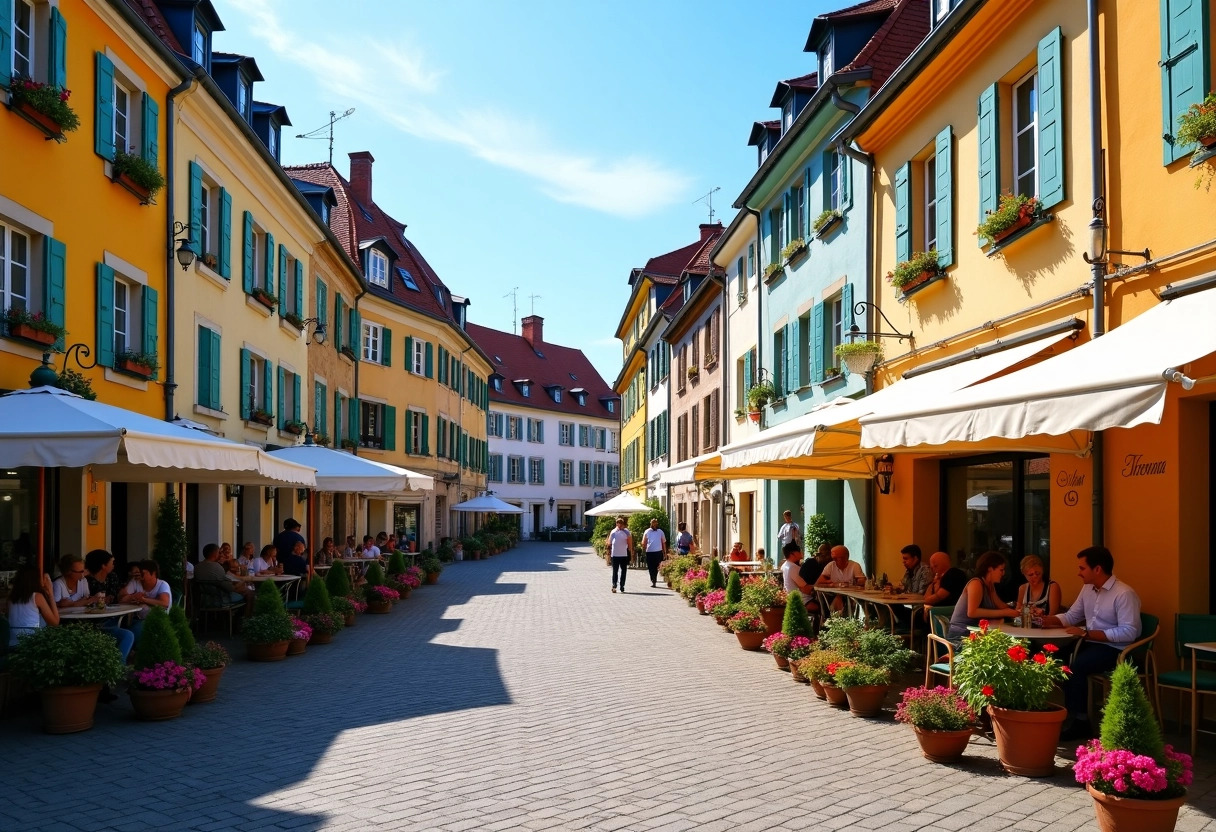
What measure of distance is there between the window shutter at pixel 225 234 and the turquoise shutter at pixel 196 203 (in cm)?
94

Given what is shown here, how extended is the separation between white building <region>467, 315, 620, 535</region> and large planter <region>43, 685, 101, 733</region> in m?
54.1

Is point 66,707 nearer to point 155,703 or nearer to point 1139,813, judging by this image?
point 155,703

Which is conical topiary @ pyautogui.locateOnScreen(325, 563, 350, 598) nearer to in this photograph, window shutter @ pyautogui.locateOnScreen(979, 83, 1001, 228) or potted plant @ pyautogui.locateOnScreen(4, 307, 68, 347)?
potted plant @ pyautogui.locateOnScreen(4, 307, 68, 347)

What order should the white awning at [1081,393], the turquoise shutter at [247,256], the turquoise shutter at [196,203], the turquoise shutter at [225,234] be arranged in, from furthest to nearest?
the turquoise shutter at [247,256]
the turquoise shutter at [225,234]
the turquoise shutter at [196,203]
the white awning at [1081,393]

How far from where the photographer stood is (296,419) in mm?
23438

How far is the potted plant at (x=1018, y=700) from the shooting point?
6625 mm

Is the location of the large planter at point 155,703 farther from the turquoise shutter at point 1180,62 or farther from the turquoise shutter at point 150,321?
the turquoise shutter at point 1180,62

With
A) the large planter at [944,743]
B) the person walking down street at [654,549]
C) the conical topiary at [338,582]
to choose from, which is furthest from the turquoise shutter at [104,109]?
the person walking down street at [654,549]

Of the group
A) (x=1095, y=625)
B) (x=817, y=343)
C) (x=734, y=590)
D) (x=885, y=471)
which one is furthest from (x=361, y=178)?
(x=1095, y=625)

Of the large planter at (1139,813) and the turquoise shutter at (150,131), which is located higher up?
the turquoise shutter at (150,131)

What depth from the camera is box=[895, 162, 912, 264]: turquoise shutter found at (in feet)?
44.2

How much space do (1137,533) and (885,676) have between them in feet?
7.56

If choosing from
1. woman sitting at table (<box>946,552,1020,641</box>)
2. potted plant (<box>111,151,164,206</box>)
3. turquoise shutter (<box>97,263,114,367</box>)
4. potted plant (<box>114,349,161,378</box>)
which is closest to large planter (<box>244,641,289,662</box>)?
turquoise shutter (<box>97,263,114,367</box>)

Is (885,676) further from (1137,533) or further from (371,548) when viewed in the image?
(371,548)
